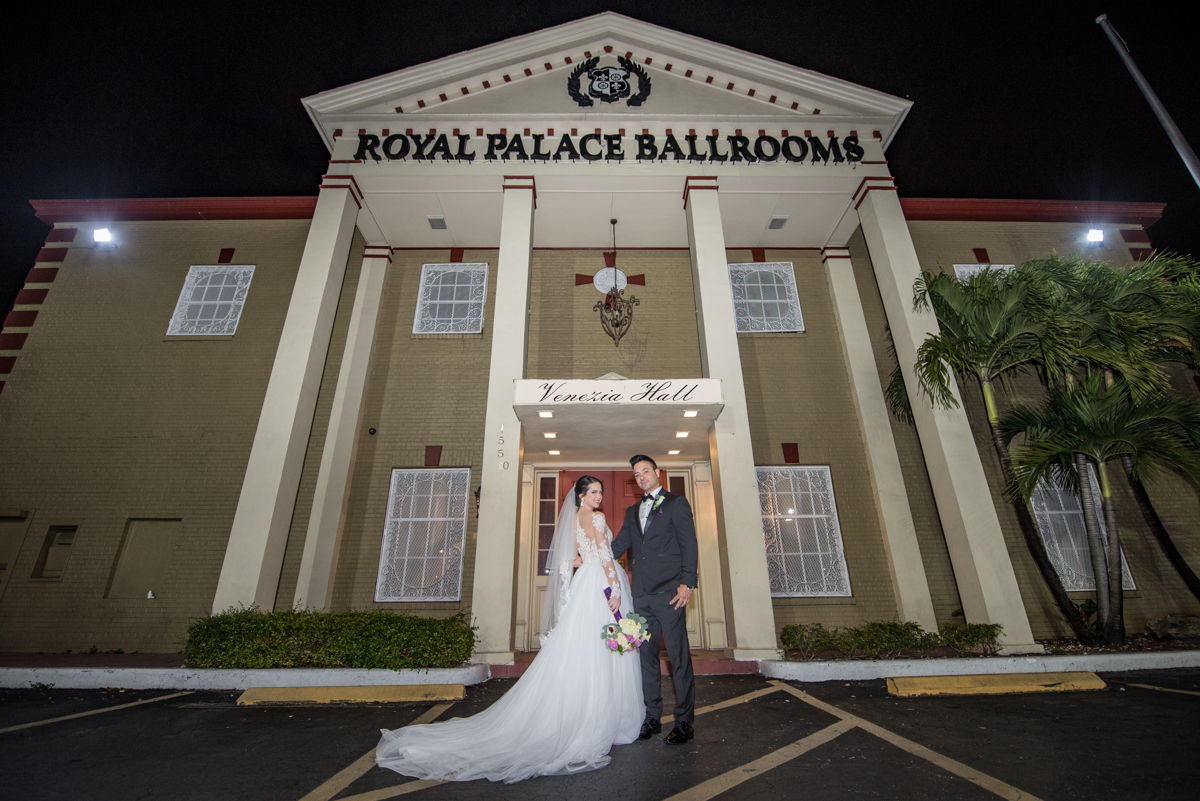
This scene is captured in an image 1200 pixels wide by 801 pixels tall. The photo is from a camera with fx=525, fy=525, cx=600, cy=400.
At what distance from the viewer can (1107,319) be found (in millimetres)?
7938

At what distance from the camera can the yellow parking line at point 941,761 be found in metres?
2.87

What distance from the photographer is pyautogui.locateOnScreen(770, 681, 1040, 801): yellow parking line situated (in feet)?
9.41

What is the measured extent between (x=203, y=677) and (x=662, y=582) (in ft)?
18.6

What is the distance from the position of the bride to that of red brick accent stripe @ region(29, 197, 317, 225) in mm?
11366

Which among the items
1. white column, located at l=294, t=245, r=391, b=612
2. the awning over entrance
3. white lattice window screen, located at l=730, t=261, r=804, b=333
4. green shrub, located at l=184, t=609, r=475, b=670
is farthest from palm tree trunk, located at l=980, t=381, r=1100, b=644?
white column, located at l=294, t=245, r=391, b=612

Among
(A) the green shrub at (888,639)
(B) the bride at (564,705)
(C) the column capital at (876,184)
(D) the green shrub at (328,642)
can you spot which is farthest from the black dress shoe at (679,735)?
(C) the column capital at (876,184)

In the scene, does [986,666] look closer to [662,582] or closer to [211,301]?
[662,582]

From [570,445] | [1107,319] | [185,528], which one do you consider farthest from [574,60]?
[185,528]

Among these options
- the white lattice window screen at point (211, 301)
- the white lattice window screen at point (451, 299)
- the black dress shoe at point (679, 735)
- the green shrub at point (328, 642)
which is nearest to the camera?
the black dress shoe at point (679, 735)

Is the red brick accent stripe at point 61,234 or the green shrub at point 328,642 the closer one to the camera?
the green shrub at point 328,642

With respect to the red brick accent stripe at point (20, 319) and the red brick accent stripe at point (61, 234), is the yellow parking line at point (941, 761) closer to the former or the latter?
the red brick accent stripe at point (20, 319)

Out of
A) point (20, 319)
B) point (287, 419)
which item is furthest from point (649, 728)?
point (20, 319)

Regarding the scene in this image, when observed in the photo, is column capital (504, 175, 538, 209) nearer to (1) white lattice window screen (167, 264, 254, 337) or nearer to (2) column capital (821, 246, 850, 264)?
(1) white lattice window screen (167, 264, 254, 337)

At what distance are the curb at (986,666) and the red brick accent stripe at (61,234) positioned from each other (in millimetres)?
17007
